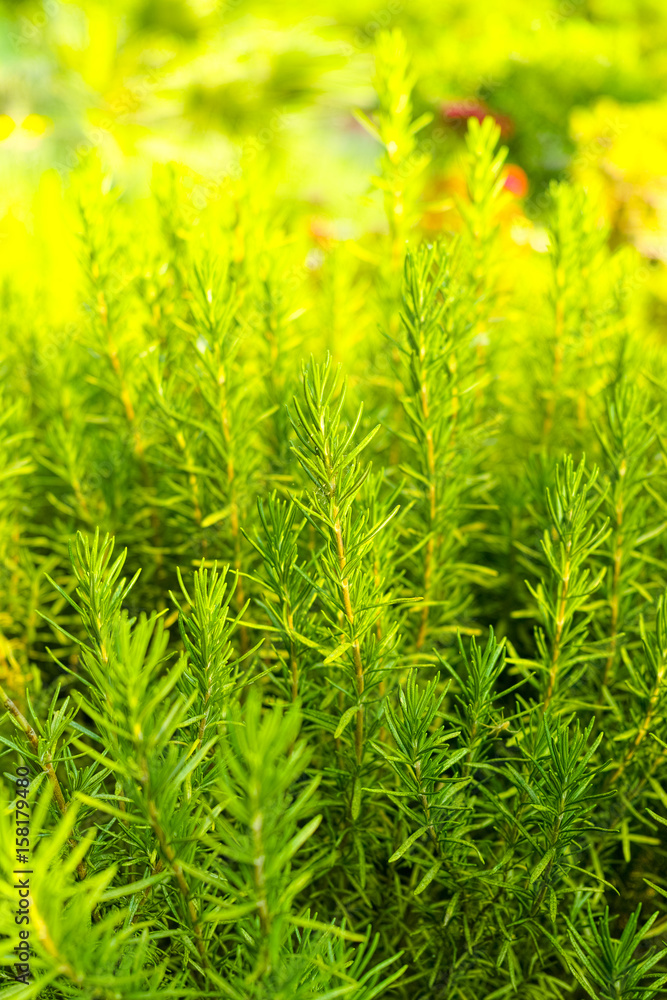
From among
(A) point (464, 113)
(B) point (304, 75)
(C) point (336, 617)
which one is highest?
(C) point (336, 617)

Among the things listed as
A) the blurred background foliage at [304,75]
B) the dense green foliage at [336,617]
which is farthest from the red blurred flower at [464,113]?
the dense green foliage at [336,617]

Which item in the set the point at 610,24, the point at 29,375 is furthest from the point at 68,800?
the point at 610,24

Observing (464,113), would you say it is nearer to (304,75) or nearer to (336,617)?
(304,75)

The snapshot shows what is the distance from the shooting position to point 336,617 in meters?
0.35

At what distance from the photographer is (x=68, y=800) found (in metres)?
0.34

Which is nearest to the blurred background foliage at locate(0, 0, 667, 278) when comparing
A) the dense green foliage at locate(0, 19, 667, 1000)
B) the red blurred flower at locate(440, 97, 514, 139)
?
the red blurred flower at locate(440, 97, 514, 139)

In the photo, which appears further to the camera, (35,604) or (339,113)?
(339,113)

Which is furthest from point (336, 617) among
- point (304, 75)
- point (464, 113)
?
point (304, 75)

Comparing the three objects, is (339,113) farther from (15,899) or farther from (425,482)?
(15,899)

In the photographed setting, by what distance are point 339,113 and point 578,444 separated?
138 inches

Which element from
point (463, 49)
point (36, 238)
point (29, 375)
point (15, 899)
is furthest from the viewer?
point (463, 49)

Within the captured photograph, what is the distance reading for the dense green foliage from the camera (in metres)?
0.26

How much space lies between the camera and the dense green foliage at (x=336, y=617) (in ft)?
0.86

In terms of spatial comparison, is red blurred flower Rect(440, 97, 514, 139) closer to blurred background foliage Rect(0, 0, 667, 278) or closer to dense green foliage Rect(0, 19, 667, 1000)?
blurred background foliage Rect(0, 0, 667, 278)
